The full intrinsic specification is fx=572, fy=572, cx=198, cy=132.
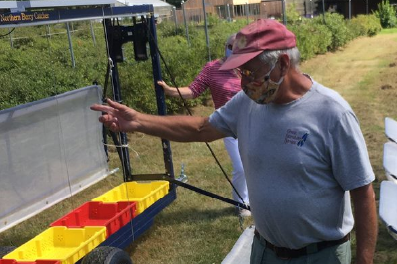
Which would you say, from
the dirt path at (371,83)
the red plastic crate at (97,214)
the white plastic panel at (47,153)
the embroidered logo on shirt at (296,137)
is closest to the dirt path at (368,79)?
the dirt path at (371,83)

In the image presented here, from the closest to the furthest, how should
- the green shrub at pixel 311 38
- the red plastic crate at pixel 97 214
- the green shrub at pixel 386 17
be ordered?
1. the red plastic crate at pixel 97 214
2. the green shrub at pixel 311 38
3. the green shrub at pixel 386 17

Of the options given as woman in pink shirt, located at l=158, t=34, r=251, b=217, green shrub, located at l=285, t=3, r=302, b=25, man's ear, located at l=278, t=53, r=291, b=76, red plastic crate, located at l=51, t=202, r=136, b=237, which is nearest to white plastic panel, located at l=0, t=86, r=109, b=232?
red plastic crate, located at l=51, t=202, r=136, b=237

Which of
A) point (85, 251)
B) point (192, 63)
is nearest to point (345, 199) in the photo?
point (85, 251)

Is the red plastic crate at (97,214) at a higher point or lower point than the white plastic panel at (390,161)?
lower

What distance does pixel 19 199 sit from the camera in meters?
6.08

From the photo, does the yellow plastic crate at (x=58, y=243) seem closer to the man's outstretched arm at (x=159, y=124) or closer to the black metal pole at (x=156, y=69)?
the black metal pole at (x=156, y=69)

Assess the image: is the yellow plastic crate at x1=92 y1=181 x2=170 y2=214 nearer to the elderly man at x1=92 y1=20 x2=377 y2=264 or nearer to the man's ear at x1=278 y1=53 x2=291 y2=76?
the elderly man at x1=92 y1=20 x2=377 y2=264

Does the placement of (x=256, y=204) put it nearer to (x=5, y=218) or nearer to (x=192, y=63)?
(x=5, y=218)

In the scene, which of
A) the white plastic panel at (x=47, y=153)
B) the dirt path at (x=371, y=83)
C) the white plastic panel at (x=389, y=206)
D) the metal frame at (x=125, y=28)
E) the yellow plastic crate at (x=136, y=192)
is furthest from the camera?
the dirt path at (x=371, y=83)

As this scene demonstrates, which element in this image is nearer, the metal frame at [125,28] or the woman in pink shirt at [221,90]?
the metal frame at [125,28]

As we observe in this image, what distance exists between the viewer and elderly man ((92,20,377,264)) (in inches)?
91.4

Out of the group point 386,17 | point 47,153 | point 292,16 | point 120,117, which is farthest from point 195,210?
point 386,17

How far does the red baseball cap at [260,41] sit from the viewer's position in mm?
2328

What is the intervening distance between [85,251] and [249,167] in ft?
7.45
